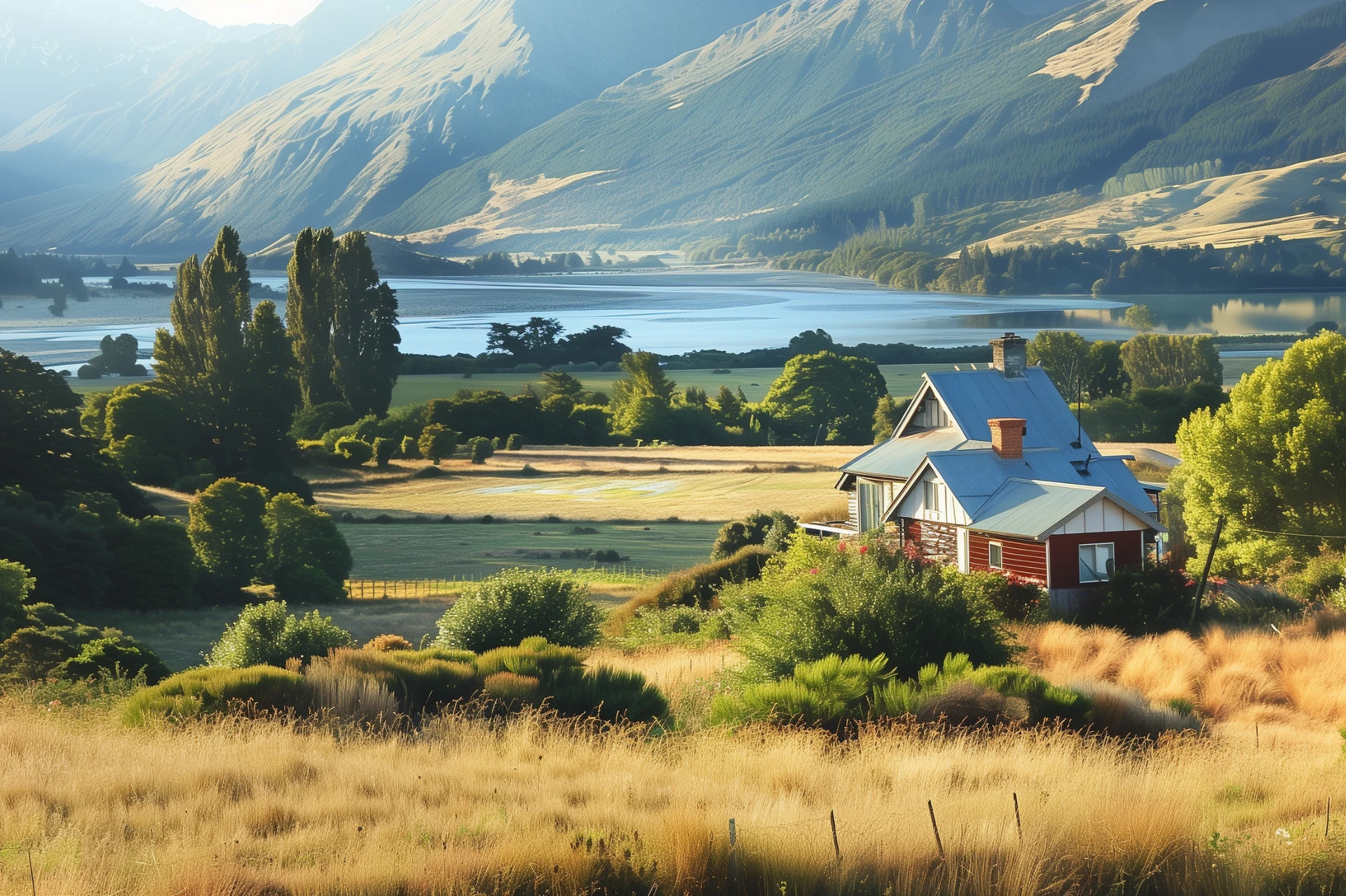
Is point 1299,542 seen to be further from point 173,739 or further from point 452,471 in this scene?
point 452,471

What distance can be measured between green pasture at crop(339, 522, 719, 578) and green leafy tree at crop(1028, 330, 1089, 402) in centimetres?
6120

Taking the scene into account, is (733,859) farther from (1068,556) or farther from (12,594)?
(1068,556)

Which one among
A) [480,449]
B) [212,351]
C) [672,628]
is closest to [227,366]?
[212,351]

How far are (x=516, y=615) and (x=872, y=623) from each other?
30.6 feet

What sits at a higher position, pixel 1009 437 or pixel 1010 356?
pixel 1010 356

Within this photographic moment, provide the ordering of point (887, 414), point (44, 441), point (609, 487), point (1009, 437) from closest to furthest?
point (1009, 437), point (44, 441), point (609, 487), point (887, 414)

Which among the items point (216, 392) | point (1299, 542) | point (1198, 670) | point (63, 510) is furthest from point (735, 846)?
point (216, 392)

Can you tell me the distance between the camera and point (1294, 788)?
1075 centimetres

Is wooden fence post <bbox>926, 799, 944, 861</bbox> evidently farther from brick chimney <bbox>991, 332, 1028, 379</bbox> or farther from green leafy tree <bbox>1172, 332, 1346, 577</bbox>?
green leafy tree <bbox>1172, 332, 1346, 577</bbox>

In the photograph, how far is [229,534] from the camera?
5006 cm

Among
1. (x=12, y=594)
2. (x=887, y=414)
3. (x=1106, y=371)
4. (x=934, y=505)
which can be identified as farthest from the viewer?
(x=1106, y=371)

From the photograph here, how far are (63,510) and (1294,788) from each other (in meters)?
46.6

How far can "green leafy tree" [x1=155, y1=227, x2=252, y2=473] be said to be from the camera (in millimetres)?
77250

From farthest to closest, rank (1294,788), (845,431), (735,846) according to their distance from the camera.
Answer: (845,431) < (1294,788) < (735,846)
